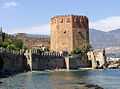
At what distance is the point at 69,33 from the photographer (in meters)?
127

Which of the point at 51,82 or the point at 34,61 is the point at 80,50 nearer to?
the point at 34,61

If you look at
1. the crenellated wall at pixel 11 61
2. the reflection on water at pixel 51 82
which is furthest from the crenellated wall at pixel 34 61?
the reflection on water at pixel 51 82

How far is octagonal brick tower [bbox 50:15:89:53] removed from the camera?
415ft

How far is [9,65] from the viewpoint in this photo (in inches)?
3472

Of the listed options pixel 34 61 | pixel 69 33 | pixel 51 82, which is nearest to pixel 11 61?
pixel 34 61

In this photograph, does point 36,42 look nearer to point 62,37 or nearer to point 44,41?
point 44,41

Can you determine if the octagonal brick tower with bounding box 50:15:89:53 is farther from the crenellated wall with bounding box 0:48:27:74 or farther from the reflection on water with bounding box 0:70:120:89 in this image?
the reflection on water with bounding box 0:70:120:89

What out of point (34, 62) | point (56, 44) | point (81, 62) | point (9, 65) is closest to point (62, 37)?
point (56, 44)

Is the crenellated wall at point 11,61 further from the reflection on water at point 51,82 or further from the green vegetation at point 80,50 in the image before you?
the green vegetation at point 80,50

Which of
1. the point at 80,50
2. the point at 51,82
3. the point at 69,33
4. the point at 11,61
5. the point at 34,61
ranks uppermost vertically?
the point at 69,33

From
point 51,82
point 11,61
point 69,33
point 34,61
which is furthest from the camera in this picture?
point 69,33

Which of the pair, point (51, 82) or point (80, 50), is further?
point (80, 50)

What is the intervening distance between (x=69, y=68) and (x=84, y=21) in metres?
20.2

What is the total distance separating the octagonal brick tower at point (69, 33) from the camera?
127m
